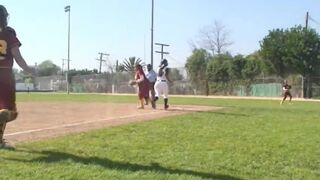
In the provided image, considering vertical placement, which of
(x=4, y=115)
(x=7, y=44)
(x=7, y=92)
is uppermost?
(x=7, y=44)

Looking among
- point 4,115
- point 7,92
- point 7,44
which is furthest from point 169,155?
point 7,44

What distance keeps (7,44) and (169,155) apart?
8.51ft

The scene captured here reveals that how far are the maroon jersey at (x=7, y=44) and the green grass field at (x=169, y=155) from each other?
1170 millimetres

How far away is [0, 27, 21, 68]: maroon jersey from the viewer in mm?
7344

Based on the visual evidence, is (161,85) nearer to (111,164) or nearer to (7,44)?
(7,44)

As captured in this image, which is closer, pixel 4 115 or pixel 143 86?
pixel 4 115

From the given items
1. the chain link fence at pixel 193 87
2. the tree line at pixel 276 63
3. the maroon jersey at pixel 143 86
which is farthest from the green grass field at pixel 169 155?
the tree line at pixel 276 63

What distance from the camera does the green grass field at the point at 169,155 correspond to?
6051 millimetres

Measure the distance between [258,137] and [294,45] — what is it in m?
50.9

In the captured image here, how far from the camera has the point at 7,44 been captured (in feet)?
24.2

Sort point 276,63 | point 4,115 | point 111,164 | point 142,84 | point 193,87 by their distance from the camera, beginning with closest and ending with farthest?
point 111,164, point 4,115, point 142,84, point 276,63, point 193,87

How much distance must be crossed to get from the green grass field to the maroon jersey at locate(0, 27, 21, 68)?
1.17 m

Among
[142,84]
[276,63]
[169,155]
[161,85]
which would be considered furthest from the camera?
[276,63]

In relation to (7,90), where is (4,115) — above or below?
below
